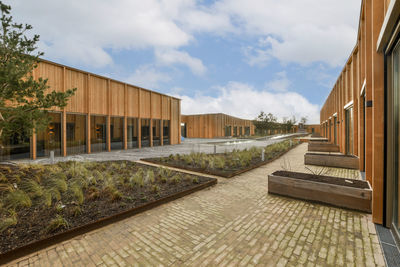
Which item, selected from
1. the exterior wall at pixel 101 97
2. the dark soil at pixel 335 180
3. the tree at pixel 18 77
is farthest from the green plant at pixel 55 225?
the exterior wall at pixel 101 97

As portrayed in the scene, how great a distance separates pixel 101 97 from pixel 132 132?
446cm

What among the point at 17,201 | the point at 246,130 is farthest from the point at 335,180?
the point at 246,130

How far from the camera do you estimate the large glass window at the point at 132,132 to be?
17.8 m

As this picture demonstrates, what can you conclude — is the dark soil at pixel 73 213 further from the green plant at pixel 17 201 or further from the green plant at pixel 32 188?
the green plant at pixel 32 188

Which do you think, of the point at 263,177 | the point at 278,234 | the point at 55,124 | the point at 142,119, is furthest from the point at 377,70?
the point at 142,119

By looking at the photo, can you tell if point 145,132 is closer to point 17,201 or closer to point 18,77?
point 18,77

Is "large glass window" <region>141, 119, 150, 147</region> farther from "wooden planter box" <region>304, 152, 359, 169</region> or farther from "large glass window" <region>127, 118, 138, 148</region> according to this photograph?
"wooden planter box" <region>304, 152, 359, 169</region>

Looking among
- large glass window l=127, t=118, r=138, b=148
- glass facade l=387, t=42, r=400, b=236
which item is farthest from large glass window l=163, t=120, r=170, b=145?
glass facade l=387, t=42, r=400, b=236

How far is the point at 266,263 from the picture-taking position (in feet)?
7.82

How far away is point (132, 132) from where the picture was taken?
18.1m

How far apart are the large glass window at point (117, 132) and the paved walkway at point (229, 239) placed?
1417 centimetres

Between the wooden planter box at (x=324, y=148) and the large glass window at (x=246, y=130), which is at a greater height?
the large glass window at (x=246, y=130)

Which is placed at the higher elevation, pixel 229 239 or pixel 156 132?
pixel 156 132

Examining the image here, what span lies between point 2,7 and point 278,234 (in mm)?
8953
